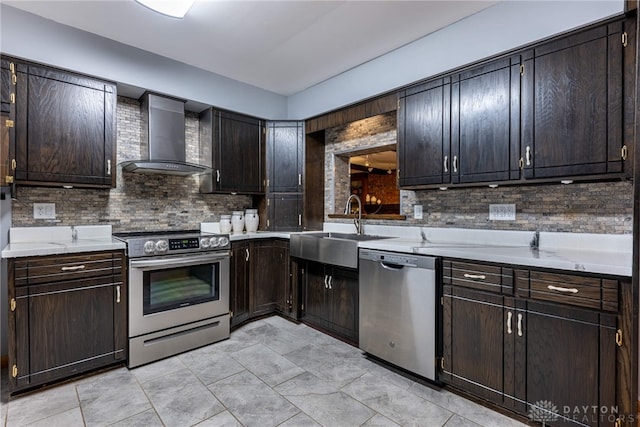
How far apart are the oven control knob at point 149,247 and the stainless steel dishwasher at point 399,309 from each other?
1.74 metres

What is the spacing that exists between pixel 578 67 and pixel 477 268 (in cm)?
137

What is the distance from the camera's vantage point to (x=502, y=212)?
247cm

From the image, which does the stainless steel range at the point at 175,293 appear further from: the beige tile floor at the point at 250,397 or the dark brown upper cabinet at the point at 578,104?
the dark brown upper cabinet at the point at 578,104

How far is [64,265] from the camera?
223 cm

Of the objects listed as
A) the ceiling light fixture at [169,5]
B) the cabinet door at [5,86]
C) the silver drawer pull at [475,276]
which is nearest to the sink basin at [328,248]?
the silver drawer pull at [475,276]

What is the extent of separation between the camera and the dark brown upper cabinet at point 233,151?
3.49m

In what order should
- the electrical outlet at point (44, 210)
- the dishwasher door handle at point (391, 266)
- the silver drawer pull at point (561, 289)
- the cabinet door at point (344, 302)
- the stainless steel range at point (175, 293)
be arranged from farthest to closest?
the cabinet door at point (344, 302)
the electrical outlet at point (44, 210)
the stainless steel range at point (175, 293)
the dishwasher door handle at point (391, 266)
the silver drawer pull at point (561, 289)

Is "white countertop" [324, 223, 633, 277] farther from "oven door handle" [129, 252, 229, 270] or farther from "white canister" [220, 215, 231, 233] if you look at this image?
"white canister" [220, 215, 231, 233]

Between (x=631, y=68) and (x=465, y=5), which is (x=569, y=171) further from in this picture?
(x=465, y=5)

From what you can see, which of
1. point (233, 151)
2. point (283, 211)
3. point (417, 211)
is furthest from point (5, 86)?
point (417, 211)

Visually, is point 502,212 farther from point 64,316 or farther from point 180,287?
point 64,316

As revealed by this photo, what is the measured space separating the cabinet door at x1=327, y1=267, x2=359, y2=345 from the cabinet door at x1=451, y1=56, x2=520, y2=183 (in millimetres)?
1285

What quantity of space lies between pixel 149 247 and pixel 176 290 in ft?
1.56

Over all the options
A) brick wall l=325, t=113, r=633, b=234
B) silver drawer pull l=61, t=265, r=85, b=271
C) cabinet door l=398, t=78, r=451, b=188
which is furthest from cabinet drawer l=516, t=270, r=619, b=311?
silver drawer pull l=61, t=265, r=85, b=271
